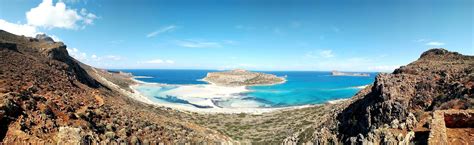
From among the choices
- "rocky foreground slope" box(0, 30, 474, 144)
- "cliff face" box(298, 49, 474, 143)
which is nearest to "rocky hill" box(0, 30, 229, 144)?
"rocky foreground slope" box(0, 30, 474, 144)

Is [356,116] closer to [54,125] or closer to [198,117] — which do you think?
[54,125]

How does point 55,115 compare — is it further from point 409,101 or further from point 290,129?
point 409,101

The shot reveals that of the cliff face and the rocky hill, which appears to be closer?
the rocky hill

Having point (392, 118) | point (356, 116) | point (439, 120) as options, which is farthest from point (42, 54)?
point (439, 120)

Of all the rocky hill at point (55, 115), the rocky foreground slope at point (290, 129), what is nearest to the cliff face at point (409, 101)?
the rocky foreground slope at point (290, 129)

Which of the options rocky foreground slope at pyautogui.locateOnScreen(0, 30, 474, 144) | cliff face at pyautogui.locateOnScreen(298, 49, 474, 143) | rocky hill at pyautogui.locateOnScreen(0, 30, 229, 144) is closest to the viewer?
rocky foreground slope at pyautogui.locateOnScreen(0, 30, 474, 144)

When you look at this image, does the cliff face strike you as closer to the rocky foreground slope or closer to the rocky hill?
the rocky foreground slope

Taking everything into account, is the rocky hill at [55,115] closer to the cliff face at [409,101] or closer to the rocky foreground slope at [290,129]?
the rocky foreground slope at [290,129]

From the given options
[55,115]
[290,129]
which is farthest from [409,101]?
[55,115]

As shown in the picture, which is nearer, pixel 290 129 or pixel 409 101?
pixel 409 101
